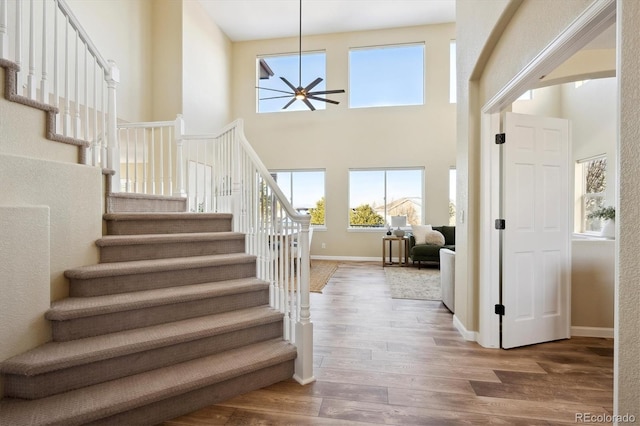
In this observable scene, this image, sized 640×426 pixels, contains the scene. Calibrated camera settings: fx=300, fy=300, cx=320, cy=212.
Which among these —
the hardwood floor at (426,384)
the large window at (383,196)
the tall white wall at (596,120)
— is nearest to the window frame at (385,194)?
the large window at (383,196)

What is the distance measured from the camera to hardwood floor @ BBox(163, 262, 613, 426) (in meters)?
1.73

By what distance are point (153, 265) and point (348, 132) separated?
6.17m

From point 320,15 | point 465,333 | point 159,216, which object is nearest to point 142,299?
point 159,216

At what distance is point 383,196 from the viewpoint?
7496 millimetres

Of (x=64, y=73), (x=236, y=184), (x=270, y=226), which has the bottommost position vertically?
(x=270, y=226)

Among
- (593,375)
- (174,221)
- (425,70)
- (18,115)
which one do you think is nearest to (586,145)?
(425,70)

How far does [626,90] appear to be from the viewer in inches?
43.4

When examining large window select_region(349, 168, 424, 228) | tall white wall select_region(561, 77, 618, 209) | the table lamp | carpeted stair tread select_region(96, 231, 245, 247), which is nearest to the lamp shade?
the table lamp

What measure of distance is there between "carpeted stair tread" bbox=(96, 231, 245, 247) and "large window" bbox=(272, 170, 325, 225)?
16.4 ft

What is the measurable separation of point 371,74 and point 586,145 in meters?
4.66

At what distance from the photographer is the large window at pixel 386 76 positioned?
734cm

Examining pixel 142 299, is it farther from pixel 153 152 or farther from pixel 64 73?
pixel 153 152

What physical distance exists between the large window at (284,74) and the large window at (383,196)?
222 centimetres

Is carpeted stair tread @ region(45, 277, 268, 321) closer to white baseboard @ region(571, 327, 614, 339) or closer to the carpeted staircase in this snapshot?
the carpeted staircase
